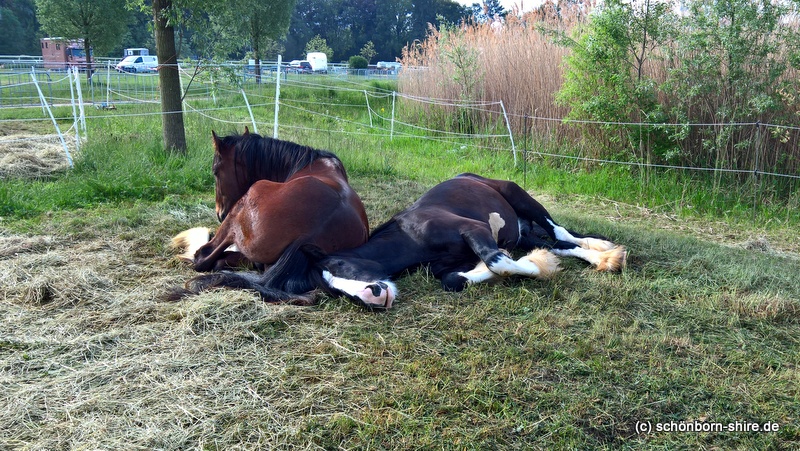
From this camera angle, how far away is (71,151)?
7.87 metres

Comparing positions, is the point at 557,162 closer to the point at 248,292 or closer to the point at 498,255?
the point at 498,255

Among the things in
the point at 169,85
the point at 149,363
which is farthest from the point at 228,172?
the point at 169,85

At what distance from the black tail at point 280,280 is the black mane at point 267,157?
3.56 ft

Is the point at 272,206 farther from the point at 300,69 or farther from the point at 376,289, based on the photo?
the point at 300,69

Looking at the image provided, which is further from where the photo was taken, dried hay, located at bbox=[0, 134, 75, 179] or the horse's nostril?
dried hay, located at bbox=[0, 134, 75, 179]

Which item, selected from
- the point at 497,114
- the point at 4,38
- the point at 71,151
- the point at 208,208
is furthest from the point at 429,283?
the point at 4,38

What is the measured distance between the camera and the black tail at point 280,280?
11.5 ft

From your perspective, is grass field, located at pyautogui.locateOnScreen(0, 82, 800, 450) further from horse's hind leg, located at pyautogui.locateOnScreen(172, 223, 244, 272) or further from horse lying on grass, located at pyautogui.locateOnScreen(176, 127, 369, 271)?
horse lying on grass, located at pyautogui.locateOnScreen(176, 127, 369, 271)

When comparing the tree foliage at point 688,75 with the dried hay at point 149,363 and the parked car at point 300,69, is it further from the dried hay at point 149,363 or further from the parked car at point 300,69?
the parked car at point 300,69

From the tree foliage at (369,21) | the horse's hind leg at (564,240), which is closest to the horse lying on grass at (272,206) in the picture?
the horse's hind leg at (564,240)

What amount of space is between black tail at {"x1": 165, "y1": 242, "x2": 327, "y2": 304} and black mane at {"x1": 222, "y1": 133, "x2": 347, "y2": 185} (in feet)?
3.56

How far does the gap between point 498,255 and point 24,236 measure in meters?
3.90

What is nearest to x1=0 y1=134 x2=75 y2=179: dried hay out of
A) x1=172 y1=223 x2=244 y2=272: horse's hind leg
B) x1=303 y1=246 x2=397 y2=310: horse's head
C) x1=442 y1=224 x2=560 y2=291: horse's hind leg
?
x1=172 y1=223 x2=244 y2=272: horse's hind leg

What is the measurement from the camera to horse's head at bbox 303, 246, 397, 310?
3281mm
